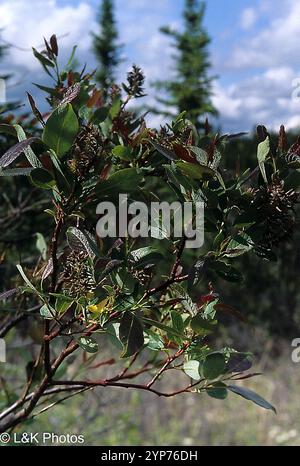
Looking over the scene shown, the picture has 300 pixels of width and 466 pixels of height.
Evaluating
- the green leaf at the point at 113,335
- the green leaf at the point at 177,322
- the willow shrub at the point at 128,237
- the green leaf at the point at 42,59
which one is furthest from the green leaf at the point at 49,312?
the green leaf at the point at 42,59

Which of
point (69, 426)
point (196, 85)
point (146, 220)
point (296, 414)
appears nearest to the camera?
point (146, 220)

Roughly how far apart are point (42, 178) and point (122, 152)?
236 mm

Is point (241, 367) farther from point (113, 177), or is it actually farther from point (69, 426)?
point (69, 426)

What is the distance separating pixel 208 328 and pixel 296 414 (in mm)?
5023

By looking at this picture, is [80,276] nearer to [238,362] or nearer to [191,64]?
[238,362]

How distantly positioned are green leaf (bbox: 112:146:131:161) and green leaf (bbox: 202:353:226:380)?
0.44 m

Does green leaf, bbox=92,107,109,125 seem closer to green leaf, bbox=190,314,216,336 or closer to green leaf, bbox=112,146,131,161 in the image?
green leaf, bbox=112,146,131,161

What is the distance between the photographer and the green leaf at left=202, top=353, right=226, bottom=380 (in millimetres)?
1282

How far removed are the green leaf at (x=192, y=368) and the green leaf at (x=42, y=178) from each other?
45cm

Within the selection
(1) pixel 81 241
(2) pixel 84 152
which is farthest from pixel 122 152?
(1) pixel 81 241

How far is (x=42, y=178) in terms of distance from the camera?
1178mm
